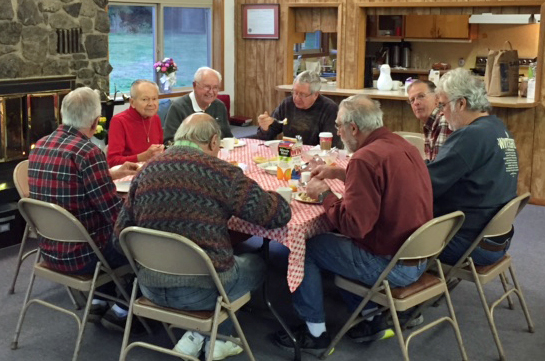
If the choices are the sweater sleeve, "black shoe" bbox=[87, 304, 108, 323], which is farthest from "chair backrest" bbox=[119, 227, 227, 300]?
the sweater sleeve

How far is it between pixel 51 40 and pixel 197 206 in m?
3.53

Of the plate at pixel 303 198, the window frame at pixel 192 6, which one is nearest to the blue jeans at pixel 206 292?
the plate at pixel 303 198

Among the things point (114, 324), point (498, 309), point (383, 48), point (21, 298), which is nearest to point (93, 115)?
point (114, 324)

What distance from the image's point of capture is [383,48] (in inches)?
359

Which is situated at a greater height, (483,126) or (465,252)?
(483,126)

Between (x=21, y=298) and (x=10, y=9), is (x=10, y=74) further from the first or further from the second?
(x=21, y=298)

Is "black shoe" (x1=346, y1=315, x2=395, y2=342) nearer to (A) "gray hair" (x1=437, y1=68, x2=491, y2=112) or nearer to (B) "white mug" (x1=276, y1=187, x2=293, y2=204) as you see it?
(B) "white mug" (x1=276, y1=187, x2=293, y2=204)

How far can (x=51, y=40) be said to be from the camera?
561cm

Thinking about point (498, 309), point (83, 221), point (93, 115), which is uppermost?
point (93, 115)

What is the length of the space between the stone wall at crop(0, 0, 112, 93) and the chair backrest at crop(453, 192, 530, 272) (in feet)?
12.1

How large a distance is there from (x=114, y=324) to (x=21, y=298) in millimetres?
737

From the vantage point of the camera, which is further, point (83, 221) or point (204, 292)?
point (83, 221)

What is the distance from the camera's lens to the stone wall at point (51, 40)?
207 inches

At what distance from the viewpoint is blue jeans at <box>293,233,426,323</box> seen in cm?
299
